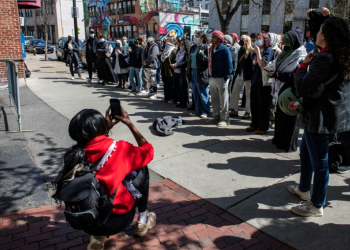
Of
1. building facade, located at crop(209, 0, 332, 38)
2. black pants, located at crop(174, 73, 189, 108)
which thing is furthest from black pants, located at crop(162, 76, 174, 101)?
building facade, located at crop(209, 0, 332, 38)

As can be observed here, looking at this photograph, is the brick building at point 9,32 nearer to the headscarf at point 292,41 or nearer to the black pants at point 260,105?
the black pants at point 260,105

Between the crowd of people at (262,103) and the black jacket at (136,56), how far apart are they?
4.52ft

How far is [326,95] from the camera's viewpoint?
9.37ft

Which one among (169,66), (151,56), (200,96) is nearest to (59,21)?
(151,56)

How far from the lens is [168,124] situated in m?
6.35

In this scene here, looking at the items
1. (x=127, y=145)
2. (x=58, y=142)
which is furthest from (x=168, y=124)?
(x=127, y=145)

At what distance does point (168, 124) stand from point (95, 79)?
8736 mm

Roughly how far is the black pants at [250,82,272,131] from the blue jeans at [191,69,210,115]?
1430mm

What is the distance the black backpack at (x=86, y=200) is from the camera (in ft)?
6.84

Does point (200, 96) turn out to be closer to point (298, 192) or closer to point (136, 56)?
point (136, 56)

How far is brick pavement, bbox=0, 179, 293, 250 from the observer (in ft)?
9.57

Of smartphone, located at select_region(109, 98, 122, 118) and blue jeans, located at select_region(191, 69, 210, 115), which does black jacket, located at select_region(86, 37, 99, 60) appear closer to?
blue jeans, located at select_region(191, 69, 210, 115)

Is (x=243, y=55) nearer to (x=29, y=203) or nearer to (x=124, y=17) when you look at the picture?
(x=29, y=203)

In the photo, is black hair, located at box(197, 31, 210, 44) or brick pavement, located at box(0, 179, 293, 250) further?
black hair, located at box(197, 31, 210, 44)
